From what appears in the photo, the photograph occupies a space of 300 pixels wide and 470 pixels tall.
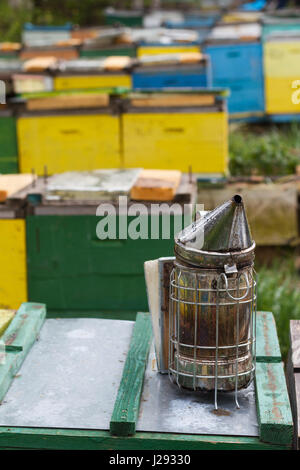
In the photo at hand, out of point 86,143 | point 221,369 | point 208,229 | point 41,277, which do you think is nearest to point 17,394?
point 221,369

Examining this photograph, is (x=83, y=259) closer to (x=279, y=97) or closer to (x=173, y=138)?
(x=173, y=138)

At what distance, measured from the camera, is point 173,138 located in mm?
5684

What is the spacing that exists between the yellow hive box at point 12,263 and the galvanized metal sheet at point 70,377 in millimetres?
984

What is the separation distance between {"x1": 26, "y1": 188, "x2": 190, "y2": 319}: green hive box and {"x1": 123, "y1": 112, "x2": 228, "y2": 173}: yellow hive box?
1.87 metres

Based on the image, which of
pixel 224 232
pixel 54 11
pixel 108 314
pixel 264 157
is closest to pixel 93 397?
pixel 224 232

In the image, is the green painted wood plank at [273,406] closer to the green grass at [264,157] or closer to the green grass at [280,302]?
the green grass at [280,302]

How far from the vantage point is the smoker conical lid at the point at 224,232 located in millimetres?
2195

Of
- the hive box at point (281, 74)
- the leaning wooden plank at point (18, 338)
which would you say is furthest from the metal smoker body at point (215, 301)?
the hive box at point (281, 74)

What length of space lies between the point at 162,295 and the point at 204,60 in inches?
202

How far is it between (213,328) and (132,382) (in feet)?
1.26

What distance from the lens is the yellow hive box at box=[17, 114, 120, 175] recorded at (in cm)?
559

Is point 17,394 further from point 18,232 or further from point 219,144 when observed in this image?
point 219,144

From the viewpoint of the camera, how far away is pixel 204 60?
23.5 feet

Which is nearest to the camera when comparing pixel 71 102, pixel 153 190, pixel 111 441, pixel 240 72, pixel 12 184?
pixel 111 441
